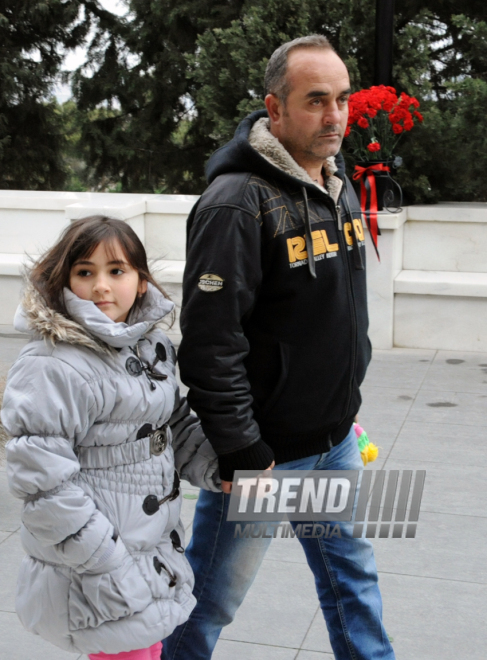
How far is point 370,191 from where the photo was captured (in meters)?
7.50

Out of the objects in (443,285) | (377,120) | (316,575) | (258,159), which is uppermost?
(377,120)

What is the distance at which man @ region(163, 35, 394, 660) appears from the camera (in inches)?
87.3

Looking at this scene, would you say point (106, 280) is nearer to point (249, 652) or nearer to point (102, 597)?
point (102, 597)

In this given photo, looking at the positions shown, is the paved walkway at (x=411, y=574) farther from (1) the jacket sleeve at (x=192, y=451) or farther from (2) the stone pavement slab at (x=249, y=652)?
(1) the jacket sleeve at (x=192, y=451)

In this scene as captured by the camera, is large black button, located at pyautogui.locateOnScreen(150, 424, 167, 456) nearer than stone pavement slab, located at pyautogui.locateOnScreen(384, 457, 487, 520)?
Yes

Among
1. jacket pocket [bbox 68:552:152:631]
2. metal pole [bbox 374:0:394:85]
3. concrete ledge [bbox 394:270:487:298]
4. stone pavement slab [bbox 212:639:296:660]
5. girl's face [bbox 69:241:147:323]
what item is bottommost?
stone pavement slab [bbox 212:639:296:660]

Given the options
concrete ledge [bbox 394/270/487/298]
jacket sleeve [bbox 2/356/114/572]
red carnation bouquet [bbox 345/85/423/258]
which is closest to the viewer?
jacket sleeve [bbox 2/356/114/572]

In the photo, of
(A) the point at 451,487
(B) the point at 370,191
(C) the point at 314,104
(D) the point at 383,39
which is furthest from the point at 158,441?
(D) the point at 383,39

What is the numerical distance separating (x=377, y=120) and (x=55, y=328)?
609cm

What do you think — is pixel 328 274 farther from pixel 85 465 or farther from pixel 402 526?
pixel 402 526

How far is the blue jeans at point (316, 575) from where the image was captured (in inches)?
97.1

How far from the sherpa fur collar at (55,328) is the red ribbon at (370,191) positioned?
17.5ft

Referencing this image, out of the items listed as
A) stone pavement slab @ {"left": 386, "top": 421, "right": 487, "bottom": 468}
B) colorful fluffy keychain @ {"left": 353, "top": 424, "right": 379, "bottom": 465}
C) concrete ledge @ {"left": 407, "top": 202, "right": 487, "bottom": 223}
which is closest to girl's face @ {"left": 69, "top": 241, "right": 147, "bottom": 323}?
colorful fluffy keychain @ {"left": 353, "top": 424, "right": 379, "bottom": 465}

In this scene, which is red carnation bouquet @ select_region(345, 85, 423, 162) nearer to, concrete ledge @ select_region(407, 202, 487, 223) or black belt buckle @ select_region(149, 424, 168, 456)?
concrete ledge @ select_region(407, 202, 487, 223)
